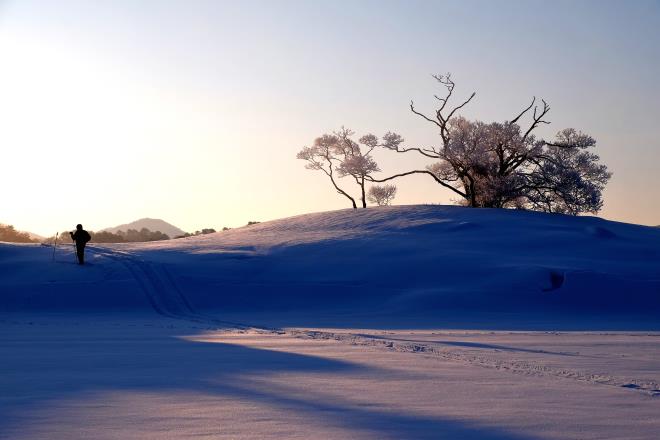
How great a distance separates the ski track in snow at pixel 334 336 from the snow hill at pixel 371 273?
0.12 metres

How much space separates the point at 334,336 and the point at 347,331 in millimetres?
2046

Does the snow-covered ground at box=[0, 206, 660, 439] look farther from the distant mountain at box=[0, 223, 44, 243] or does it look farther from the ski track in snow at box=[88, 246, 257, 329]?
the distant mountain at box=[0, 223, 44, 243]

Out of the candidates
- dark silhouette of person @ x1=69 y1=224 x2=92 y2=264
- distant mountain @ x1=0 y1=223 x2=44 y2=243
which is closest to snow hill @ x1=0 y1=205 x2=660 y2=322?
dark silhouette of person @ x1=69 y1=224 x2=92 y2=264

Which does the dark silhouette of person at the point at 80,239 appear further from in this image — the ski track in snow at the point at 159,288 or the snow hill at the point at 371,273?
the ski track in snow at the point at 159,288

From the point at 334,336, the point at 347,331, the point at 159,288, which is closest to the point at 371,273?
the point at 159,288

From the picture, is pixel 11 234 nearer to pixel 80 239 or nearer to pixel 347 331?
pixel 80 239

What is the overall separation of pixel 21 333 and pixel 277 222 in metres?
30.0

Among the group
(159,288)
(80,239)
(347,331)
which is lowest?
(347,331)

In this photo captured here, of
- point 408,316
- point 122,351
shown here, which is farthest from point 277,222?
point 122,351

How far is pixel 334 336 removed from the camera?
1683cm

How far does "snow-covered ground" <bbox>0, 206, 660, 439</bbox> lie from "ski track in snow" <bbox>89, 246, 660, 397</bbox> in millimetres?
78

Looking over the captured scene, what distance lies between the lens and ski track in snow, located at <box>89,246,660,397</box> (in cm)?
984

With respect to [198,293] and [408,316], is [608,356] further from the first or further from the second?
[198,293]

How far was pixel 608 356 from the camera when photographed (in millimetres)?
12648
